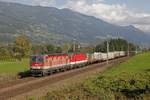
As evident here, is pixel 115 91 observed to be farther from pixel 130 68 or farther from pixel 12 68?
pixel 12 68

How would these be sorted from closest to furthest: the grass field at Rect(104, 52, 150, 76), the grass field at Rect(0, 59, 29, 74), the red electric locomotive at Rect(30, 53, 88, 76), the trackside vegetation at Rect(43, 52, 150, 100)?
the trackside vegetation at Rect(43, 52, 150, 100) → the grass field at Rect(104, 52, 150, 76) → the red electric locomotive at Rect(30, 53, 88, 76) → the grass field at Rect(0, 59, 29, 74)

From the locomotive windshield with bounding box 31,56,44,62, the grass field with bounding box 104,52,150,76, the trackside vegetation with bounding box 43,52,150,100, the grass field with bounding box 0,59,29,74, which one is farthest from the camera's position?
the grass field with bounding box 0,59,29,74

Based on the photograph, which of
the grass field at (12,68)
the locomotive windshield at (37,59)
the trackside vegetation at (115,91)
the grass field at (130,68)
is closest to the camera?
the trackside vegetation at (115,91)

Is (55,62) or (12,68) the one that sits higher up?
(55,62)

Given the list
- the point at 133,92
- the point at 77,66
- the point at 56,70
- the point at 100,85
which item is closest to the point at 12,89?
the point at 100,85

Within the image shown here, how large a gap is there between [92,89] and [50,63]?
125 ft

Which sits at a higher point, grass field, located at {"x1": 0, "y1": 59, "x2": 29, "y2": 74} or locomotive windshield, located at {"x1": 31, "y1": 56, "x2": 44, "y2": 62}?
locomotive windshield, located at {"x1": 31, "y1": 56, "x2": 44, "y2": 62}

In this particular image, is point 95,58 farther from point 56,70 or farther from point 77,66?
point 56,70

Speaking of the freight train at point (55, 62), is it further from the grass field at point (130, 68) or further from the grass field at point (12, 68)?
the grass field at point (130, 68)

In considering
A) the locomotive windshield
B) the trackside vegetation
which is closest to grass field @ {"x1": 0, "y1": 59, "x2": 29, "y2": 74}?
the locomotive windshield

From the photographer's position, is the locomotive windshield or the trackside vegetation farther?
the locomotive windshield

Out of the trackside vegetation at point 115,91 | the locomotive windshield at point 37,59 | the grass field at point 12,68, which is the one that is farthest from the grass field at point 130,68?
the grass field at point 12,68

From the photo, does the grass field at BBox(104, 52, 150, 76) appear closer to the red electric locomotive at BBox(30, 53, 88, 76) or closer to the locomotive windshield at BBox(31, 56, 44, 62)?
the red electric locomotive at BBox(30, 53, 88, 76)

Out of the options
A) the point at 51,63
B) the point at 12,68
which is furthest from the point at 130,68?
the point at 12,68
